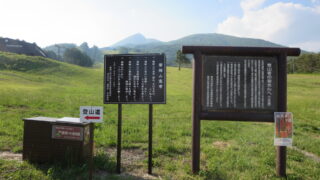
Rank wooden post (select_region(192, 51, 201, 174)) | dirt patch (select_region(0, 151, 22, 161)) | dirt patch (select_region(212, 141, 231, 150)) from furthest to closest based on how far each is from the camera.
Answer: dirt patch (select_region(212, 141, 231, 150)) < dirt patch (select_region(0, 151, 22, 161)) < wooden post (select_region(192, 51, 201, 174))

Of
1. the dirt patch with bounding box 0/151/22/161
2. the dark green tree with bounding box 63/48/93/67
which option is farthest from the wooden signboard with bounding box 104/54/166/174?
the dark green tree with bounding box 63/48/93/67

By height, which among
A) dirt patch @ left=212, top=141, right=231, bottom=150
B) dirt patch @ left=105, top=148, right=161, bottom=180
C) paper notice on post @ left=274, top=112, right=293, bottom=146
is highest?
paper notice on post @ left=274, top=112, right=293, bottom=146

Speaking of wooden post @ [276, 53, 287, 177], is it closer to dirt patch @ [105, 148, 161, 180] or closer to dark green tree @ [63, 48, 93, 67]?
dirt patch @ [105, 148, 161, 180]

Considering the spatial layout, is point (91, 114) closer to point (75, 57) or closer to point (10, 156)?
point (10, 156)

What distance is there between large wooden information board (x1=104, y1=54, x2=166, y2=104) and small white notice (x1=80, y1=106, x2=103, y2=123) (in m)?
1.14

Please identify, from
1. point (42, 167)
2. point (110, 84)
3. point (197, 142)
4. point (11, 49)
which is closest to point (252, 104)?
point (197, 142)

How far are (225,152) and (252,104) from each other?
6.83 ft

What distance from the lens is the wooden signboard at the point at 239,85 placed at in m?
5.33

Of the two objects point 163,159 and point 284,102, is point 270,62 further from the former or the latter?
point 163,159

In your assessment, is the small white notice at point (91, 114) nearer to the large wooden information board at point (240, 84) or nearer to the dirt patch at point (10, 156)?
the large wooden information board at point (240, 84)

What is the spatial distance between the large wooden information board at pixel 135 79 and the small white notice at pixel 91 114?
3.75 ft

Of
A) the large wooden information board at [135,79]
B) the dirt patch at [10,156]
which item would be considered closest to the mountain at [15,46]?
the dirt patch at [10,156]

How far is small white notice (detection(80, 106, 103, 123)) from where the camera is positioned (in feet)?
15.4

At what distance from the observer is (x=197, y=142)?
5.48 m
